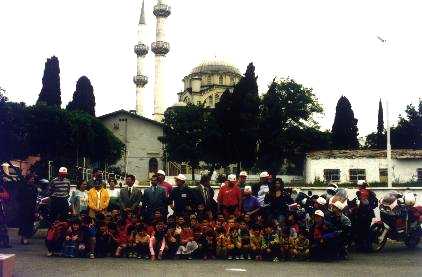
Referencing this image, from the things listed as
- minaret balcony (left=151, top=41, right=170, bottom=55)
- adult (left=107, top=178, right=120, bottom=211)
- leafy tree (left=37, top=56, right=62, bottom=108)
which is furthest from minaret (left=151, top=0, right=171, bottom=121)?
adult (left=107, top=178, right=120, bottom=211)

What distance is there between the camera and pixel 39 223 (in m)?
12.9

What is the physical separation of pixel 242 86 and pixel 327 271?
116 feet

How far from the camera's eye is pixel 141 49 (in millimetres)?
62250

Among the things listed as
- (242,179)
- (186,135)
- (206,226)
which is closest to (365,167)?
(186,135)

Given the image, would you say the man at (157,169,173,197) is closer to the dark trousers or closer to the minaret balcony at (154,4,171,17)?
the dark trousers

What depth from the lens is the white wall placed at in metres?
37.8

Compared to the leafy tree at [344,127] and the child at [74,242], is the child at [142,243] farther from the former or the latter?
the leafy tree at [344,127]

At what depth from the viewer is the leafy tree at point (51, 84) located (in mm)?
45625

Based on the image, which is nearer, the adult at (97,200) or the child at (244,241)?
the child at (244,241)

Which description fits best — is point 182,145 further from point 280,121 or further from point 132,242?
point 132,242

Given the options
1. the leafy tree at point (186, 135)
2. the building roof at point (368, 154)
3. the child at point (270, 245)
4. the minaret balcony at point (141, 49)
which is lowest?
the child at point (270, 245)

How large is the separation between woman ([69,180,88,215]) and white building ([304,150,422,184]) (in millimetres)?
29003

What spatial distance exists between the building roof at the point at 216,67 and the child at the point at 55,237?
189 ft

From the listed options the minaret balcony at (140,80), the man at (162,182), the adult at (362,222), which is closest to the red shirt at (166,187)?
the man at (162,182)
